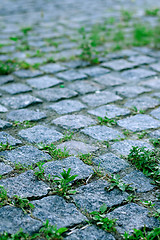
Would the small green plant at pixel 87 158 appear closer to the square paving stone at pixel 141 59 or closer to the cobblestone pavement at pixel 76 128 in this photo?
the cobblestone pavement at pixel 76 128

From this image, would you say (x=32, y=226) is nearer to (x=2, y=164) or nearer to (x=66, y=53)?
(x=2, y=164)

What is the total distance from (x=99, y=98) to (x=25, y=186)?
1.64 metres

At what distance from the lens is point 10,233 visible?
159cm

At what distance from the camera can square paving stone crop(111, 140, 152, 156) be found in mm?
2365

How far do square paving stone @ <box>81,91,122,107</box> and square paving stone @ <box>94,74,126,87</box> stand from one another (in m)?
0.31

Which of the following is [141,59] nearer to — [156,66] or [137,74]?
[156,66]

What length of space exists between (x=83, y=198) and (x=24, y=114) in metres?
1.32

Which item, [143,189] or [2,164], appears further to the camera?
[2,164]

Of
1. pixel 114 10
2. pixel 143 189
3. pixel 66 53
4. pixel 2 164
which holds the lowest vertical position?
pixel 143 189

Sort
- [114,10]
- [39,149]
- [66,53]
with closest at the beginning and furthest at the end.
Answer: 1. [39,149]
2. [66,53]
3. [114,10]

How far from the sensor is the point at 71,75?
3910 mm

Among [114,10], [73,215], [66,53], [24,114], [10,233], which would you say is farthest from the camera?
[114,10]

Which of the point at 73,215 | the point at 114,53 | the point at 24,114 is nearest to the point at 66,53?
the point at 114,53

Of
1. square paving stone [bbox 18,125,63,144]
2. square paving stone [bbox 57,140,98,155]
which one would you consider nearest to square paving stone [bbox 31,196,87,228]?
square paving stone [bbox 57,140,98,155]
